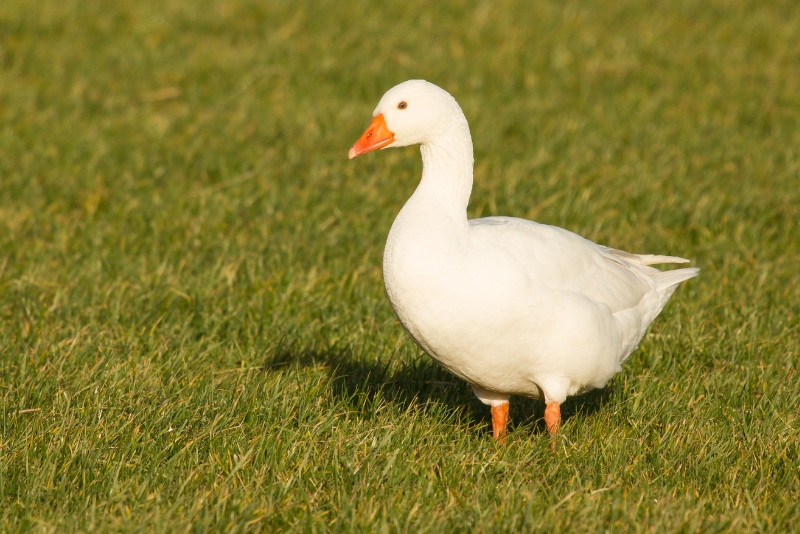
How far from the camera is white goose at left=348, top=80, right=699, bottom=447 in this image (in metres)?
4.30

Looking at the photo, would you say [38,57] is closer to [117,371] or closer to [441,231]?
[117,371]

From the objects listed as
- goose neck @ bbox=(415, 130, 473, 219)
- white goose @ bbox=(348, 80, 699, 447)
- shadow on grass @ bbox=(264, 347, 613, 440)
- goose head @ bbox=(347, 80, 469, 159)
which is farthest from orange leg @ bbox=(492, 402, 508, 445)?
goose head @ bbox=(347, 80, 469, 159)

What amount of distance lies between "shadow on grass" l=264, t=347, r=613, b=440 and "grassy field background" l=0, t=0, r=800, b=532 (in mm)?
21

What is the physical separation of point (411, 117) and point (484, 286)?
0.84 metres

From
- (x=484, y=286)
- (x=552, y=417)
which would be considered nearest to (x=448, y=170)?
(x=484, y=286)

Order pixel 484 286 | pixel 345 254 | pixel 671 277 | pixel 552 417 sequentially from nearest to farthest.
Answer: pixel 484 286
pixel 552 417
pixel 671 277
pixel 345 254

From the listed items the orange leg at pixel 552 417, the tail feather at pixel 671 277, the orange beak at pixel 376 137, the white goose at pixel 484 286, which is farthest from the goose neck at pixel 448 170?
the tail feather at pixel 671 277

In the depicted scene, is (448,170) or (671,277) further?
(671,277)

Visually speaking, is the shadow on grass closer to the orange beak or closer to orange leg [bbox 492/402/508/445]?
orange leg [bbox 492/402/508/445]

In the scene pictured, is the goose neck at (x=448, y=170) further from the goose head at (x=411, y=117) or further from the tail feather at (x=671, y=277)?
the tail feather at (x=671, y=277)

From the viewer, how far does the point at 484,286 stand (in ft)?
14.1

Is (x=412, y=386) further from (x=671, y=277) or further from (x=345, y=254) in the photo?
(x=345, y=254)

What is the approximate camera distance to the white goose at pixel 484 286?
4.30 m

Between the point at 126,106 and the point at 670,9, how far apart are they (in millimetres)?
7173
